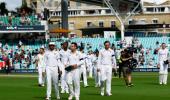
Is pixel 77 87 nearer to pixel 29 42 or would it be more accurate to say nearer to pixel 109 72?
pixel 109 72

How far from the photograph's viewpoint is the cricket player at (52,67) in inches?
886

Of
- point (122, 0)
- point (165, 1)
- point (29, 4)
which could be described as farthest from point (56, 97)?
point (29, 4)

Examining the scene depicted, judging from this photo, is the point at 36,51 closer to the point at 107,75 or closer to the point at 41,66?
the point at 41,66

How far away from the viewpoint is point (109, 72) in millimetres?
24656

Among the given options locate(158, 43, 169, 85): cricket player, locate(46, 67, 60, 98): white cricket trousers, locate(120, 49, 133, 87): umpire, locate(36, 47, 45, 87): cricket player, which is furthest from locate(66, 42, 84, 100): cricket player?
Result: locate(158, 43, 169, 85): cricket player

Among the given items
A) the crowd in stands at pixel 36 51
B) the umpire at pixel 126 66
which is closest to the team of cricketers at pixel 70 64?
the umpire at pixel 126 66

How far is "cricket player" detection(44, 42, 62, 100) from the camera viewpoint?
22516mm

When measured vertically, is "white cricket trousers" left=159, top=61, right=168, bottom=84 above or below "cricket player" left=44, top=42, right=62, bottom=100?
below

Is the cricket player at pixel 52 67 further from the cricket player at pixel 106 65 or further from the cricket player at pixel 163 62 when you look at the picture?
the cricket player at pixel 163 62

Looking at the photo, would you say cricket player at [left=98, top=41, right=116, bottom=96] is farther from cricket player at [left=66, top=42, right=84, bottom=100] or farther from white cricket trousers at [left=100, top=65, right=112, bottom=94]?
cricket player at [left=66, top=42, right=84, bottom=100]

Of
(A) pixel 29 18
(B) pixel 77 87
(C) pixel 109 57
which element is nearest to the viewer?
(B) pixel 77 87

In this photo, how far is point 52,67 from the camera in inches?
896

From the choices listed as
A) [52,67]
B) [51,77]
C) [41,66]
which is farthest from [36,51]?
[51,77]

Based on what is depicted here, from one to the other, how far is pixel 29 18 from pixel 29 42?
6.55 metres
